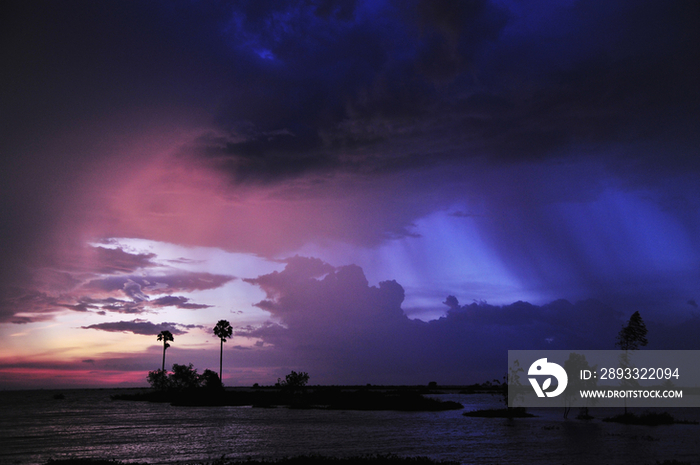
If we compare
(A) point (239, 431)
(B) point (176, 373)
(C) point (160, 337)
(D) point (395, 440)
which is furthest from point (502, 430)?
(C) point (160, 337)

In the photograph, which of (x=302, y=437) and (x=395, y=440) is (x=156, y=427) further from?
(x=395, y=440)

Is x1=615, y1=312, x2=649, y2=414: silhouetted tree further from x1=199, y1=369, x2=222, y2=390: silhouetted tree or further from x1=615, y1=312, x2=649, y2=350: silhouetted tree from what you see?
x1=199, y1=369, x2=222, y2=390: silhouetted tree

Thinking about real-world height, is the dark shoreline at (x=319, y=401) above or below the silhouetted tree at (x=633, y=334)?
below

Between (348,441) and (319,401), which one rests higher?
(348,441)

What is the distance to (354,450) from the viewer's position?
54000 millimetres

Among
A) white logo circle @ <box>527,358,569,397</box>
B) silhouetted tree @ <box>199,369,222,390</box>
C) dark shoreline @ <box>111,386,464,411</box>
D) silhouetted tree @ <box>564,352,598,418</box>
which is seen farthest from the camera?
silhouetted tree @ <box>199,369,222,390</box>

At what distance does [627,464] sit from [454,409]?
93538mm

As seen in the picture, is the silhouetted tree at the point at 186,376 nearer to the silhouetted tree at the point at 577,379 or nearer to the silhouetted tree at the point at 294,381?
the silhouetted tree at the point at 294,381

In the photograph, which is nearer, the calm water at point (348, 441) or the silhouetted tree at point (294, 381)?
the calm water at point (348, 441)

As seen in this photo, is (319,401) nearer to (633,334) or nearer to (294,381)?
(294,381)

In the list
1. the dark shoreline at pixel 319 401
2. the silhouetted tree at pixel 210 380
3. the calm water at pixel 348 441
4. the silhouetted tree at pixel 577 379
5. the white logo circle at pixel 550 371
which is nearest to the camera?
the calm water at pixel 348 441

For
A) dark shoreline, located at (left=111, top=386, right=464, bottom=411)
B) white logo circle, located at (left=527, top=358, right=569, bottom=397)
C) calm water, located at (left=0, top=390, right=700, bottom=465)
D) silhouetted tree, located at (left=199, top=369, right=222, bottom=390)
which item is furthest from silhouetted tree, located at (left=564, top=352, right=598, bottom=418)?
silhouetted tree, located at (left=199, top=369, right=222, bottom=390)

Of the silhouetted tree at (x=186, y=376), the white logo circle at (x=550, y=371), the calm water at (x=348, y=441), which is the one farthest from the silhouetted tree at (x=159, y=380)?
the white logo circle at (x=550, y=371)

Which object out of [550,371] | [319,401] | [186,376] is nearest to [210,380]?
[186,376]
